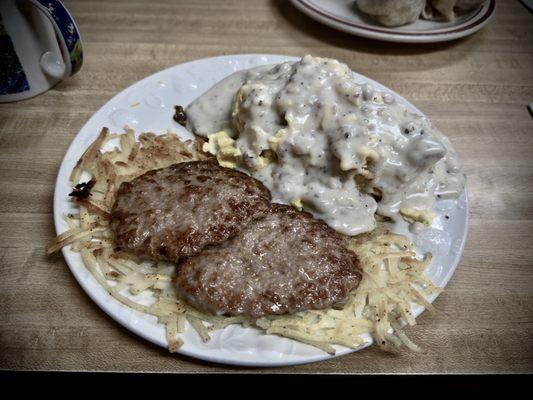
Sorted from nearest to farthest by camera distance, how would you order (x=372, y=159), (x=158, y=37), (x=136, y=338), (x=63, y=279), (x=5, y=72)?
(x=136, y=338)
(x=63, y=279)
(x=372, y=159)
(x=5, y=72)
(x=158, y=37)

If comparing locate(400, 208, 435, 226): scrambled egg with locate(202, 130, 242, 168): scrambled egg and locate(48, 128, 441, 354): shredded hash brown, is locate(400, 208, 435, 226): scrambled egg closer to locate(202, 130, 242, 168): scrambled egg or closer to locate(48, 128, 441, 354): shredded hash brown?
locate(48, 128, 441, 354): shredded hash brown

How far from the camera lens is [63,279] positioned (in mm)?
1916

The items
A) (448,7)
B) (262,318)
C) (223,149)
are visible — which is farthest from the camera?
(448,7)

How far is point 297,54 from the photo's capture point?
3.29 metres

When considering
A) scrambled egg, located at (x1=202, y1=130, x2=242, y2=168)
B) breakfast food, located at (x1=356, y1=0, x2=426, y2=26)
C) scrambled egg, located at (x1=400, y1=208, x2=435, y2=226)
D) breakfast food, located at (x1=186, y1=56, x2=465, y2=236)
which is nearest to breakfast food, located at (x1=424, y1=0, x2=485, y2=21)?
breakfast food, located at (x1=356, y1=0, x2=426, y2=26)

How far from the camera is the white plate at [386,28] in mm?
3217

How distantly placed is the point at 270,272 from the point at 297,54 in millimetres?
2065

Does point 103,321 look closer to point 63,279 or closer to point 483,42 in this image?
point 63,279

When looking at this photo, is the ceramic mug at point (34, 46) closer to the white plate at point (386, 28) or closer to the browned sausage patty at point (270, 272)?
the browned sausage patty at point (270, 272)

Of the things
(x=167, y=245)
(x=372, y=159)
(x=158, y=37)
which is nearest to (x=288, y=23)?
(x=158, y=37)

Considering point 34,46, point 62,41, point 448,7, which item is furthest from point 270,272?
point 448,7

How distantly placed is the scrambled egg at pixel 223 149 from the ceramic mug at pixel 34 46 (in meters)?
0.95

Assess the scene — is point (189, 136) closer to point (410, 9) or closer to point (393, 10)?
point (393, 10)

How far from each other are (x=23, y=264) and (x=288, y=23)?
2626 millimetres
